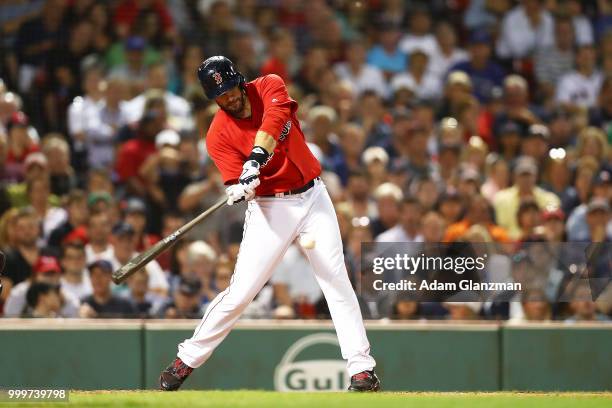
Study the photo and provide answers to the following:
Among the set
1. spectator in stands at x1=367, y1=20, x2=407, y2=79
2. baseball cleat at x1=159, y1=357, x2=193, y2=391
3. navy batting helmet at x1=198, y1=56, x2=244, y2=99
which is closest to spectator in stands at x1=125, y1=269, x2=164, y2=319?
baseball cleat at x1=159, y1=357, x2=193, y2=391

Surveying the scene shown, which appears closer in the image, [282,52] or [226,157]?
[226,157]

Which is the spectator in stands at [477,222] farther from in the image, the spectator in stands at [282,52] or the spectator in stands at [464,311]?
the spectator in stands at [282,52]

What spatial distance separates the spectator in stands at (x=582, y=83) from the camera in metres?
12.6

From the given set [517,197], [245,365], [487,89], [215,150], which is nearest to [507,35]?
[487,89]

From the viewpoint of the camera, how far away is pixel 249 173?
6.20m

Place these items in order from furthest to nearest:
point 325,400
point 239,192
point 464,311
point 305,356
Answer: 1. point 464,311
2. point 305,356
3. point 239,192
4. point 325,400

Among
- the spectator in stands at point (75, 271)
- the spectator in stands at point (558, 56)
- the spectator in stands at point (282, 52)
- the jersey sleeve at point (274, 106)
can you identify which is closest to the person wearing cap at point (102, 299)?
the spectator in stands at point (75, 271)

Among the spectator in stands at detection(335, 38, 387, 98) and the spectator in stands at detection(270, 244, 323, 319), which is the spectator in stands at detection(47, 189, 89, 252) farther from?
the spectator in stands at detection(335, 38, 387, 98)

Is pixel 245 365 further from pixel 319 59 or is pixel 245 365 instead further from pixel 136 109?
pixel 319 59

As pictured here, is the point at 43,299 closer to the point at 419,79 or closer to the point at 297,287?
the point at 297,287

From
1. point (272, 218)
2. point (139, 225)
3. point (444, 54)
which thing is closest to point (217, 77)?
point (272, 218)

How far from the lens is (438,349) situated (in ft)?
27.6

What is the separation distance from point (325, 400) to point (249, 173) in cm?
113

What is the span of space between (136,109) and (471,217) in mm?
3412
